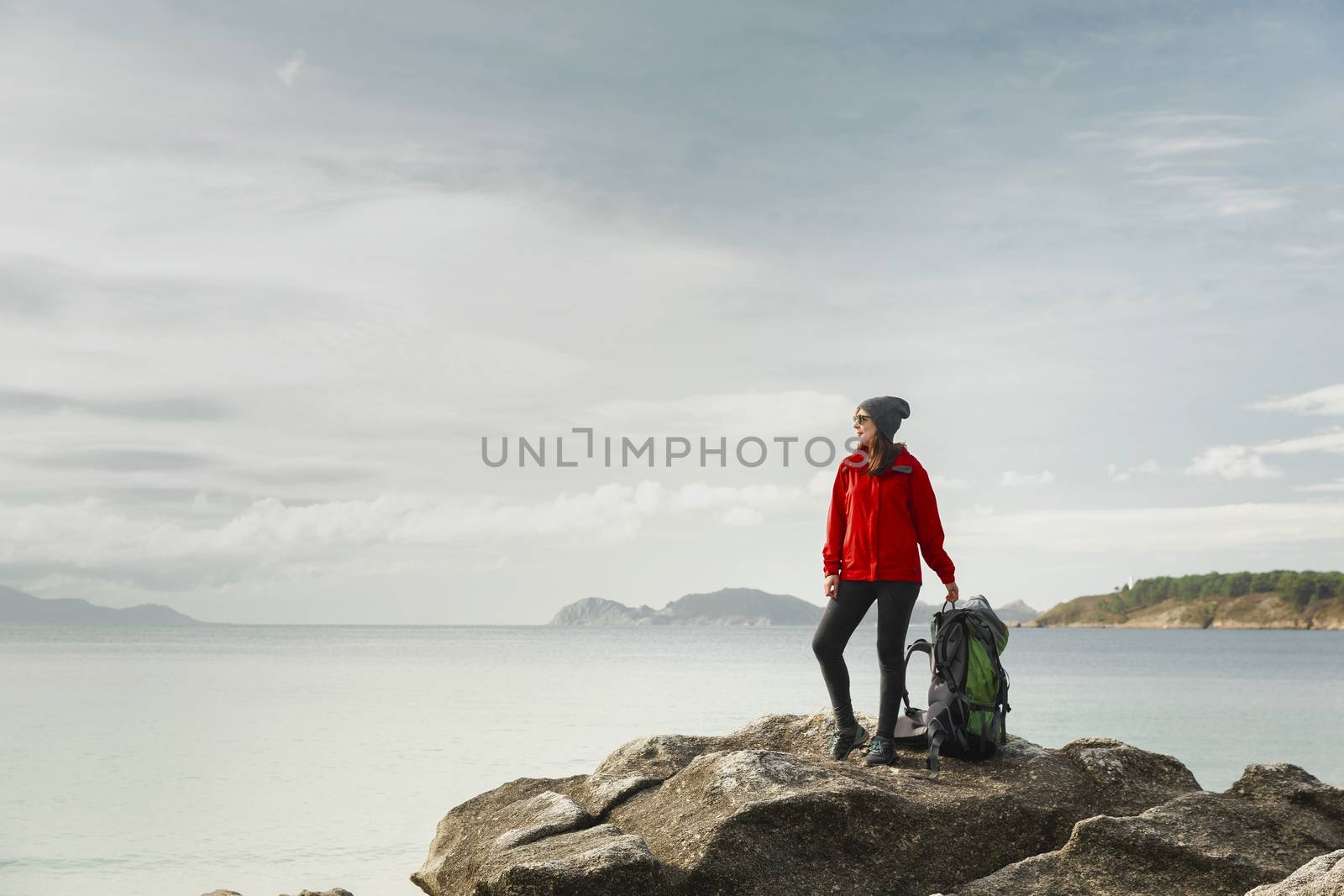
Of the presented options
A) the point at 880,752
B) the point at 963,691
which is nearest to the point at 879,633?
the point at 963,691

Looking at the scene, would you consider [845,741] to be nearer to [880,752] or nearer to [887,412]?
[880,752]

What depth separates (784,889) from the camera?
640 centimetres

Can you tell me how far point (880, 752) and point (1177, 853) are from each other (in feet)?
7.00

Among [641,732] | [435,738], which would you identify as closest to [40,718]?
[435,738]

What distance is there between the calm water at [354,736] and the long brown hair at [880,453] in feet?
38.2

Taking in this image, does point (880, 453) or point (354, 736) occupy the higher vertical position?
point (880, 453)

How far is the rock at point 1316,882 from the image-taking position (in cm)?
487

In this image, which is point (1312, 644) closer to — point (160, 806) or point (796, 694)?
point (796, 694)

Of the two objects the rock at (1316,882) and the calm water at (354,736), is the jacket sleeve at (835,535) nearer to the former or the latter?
the rock at (1316,882)

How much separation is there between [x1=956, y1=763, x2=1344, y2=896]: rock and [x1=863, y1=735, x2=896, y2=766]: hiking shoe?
53.5 inches

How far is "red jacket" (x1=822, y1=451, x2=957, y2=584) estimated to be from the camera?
7840 millimetres

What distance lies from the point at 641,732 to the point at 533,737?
3.86m

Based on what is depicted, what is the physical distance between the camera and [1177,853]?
21.8 feet

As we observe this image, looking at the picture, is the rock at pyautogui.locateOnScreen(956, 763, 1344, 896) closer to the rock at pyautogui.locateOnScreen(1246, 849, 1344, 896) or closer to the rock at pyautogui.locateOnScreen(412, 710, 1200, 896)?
the rock at pyautogui.locateOnScreen(412, 710, 1200, 896)
